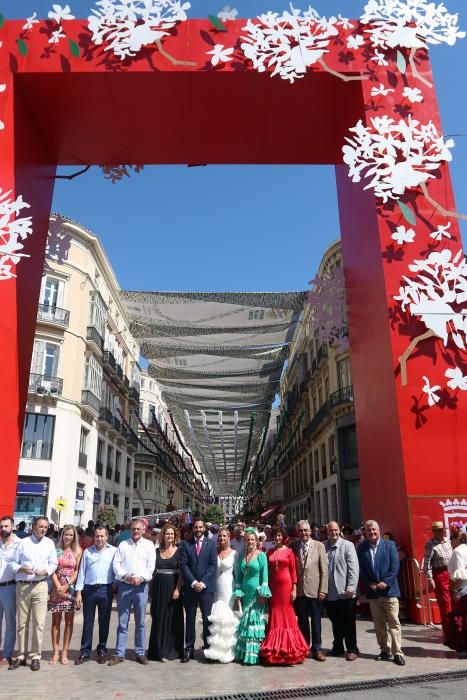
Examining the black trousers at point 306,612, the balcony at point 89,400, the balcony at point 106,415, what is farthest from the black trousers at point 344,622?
the balcony at point 106,415

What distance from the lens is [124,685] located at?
554 centimetres

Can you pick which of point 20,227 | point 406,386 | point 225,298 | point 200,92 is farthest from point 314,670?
point 225,298

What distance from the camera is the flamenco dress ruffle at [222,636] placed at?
6.55m

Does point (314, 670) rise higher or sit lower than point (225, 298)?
lower

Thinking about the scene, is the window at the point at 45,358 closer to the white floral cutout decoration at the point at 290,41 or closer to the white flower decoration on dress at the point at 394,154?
the white floral cutout decoration at the point at 290,41

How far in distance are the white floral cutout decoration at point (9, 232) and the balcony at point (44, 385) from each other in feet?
55.3

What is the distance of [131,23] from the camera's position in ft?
32.8

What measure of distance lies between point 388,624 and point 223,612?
1.95 meters

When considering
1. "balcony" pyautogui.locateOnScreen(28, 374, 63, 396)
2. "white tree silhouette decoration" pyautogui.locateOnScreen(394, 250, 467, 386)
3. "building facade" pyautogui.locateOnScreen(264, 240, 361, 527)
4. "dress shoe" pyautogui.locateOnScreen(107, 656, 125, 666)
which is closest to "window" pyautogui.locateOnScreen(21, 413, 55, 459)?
"balcony" pyautogui.locateOnScreen(28, 374, 63, 396)

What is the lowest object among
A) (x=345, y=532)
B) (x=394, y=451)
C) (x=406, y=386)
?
(x=345, y=532)

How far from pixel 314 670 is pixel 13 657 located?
3.43 m

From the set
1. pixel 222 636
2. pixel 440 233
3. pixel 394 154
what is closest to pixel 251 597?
pixel 222 636

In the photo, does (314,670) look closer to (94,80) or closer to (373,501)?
(373,501)

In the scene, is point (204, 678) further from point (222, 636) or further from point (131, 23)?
point (131, 23)
